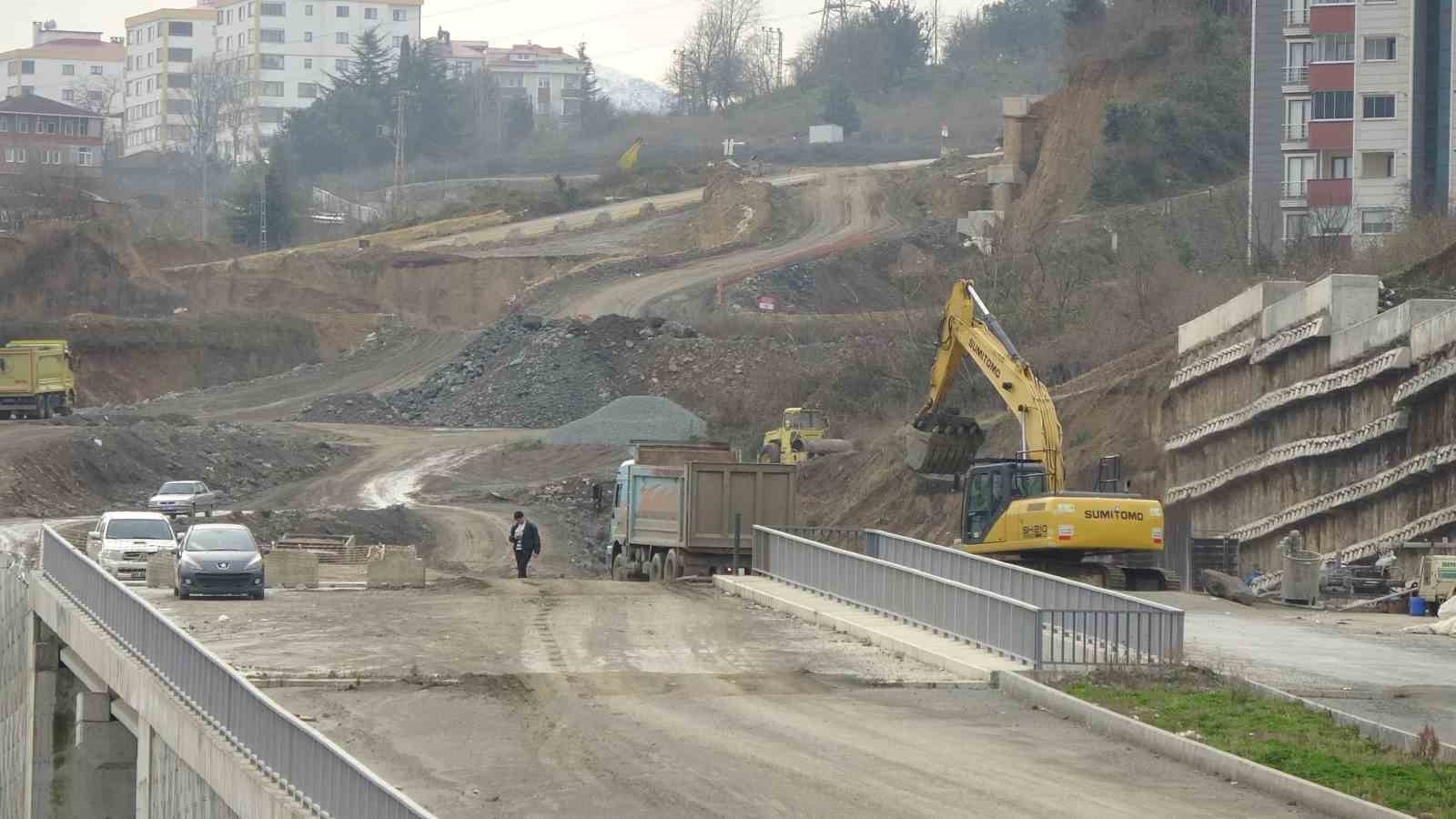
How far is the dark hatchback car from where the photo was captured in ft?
106

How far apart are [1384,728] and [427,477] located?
4848 cm

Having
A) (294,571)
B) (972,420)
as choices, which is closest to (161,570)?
(294,571)

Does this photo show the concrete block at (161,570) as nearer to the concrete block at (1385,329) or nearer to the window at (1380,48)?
the concrete block at (1385,329)

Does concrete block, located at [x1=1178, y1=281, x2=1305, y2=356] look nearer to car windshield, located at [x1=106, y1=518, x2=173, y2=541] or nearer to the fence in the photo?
the fence

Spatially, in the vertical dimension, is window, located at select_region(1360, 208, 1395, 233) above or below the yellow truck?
above

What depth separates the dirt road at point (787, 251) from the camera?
9206cm

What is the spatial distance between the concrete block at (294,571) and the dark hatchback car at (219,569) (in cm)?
404

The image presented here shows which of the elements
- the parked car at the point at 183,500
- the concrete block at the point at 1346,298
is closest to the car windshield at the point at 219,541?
the parked car at the point at 183,500

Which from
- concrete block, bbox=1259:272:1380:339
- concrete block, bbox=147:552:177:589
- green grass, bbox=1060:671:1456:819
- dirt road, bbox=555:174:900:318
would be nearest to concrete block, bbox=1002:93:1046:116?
dirt road, bbox=555:174:900:318

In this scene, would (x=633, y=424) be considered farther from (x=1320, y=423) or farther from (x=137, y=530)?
(x=137, y=530)

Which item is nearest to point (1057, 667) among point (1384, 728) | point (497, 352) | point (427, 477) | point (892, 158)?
point (1384, 728)

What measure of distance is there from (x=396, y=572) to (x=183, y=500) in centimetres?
1869

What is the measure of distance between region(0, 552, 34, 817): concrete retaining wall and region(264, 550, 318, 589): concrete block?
473cm

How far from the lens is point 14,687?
33.5m
